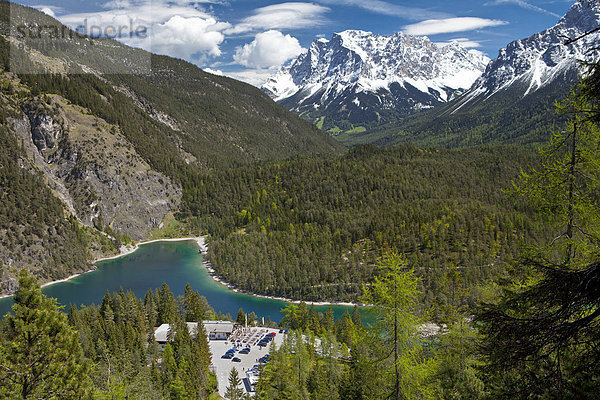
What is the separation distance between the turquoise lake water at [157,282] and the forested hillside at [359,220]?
6440mm

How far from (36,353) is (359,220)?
124224 mm

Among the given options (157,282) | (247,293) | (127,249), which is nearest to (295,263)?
(247,293)

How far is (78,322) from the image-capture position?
61.3 metres

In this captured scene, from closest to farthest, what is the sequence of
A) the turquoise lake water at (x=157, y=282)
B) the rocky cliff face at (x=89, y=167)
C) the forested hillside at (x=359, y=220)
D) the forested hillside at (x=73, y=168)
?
the turquoise lake water at (x=157, y=282) < the forested hillside at (x=359, y=220) < the forested hillside at (x=73, y=168) < the rocky cliff face at (x=89, y=167)

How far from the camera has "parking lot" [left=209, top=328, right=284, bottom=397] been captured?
53.4 metres

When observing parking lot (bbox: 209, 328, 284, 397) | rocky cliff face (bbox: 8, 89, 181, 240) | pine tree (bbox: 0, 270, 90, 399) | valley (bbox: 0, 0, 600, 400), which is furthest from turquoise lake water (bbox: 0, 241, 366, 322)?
pine tree (bbox: 0, 270, 90, 399)

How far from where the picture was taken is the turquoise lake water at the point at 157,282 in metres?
97.7

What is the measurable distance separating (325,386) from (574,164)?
3264cm

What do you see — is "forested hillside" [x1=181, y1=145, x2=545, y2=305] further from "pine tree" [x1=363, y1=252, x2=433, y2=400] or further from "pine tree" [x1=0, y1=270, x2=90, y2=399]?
"pine tree" [x1=0, y1=270, x2=90, y2=399]

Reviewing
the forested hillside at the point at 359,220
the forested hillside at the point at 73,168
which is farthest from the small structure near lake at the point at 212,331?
the forested hillside at the point at 73,168

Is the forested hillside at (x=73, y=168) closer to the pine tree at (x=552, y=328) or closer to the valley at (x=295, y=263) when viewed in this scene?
the valley at (x=295, y=263)

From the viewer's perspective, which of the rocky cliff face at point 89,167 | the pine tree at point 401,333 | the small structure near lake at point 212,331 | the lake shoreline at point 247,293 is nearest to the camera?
the pine tree at point 401,333

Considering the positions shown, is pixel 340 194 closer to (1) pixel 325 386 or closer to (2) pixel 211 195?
(2) pixel 211 195

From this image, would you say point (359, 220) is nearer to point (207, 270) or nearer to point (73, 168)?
point (207, 270)
